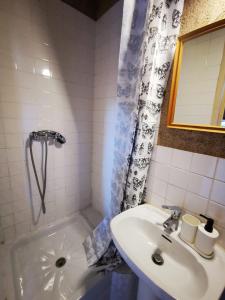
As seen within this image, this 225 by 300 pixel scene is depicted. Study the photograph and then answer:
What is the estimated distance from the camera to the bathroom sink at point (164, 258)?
576 mm

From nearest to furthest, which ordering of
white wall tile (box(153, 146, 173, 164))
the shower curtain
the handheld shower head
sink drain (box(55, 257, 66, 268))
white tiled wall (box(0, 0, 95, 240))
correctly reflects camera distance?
1. the shower curtain
2. white wall tile (box(153, 146, 173, 164))
3. white tiled wall (box(0, 0, 95, 240))
4. sink drain (box(55, 257, 66, 268))
5. the handheld shower head

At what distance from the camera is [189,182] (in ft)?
2.70

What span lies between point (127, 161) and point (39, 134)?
859 millimetres

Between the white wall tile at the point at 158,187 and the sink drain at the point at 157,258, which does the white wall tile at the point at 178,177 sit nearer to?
the white wall tile at the point at 158,187

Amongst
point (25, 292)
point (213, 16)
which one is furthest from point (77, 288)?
point (213, 16)

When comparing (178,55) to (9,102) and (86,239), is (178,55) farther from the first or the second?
(86,239)

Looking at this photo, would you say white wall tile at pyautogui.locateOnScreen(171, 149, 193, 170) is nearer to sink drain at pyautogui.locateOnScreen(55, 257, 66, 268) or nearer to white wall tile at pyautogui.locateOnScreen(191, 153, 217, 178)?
white wall tile at pyautogui.locateOnScreen(191, 153, 217, 178)

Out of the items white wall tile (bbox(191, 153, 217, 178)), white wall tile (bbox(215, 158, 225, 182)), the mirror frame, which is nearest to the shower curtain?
the mirror frame

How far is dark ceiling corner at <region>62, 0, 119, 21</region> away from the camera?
1.34 meters

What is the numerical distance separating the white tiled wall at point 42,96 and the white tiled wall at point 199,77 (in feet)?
3.48

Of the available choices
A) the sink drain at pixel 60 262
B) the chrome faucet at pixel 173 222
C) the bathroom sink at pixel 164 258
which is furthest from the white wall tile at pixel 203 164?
the sink drain at pixel 60 262

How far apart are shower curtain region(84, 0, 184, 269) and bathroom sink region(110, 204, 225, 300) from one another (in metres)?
0.17

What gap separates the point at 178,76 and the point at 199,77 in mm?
108

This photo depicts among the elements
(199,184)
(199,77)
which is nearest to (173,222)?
(199,184)
